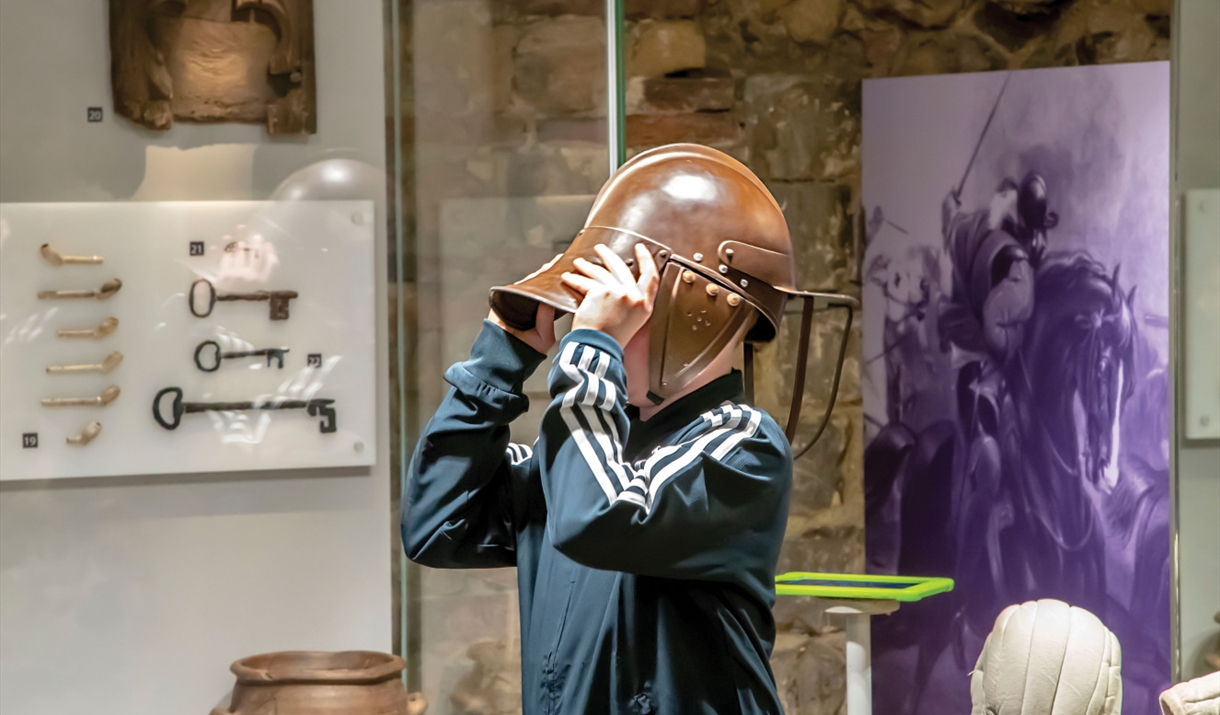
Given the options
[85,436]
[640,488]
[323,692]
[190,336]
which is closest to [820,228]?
[190,336]

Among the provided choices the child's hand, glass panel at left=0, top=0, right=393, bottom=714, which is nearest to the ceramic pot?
glass panel at left=0, top=0, right=393, bottom=714

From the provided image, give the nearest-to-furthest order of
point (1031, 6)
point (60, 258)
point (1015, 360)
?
point (60, 258)
point (1015, 360)
point (1031, 6)

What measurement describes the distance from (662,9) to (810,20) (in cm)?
42

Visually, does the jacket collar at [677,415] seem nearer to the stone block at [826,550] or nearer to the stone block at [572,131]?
the stone block at [572,131]

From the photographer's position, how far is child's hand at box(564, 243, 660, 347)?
4.41ft

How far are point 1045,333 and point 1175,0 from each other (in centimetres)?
98

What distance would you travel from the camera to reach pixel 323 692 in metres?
2.51

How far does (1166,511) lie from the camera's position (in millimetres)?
3393

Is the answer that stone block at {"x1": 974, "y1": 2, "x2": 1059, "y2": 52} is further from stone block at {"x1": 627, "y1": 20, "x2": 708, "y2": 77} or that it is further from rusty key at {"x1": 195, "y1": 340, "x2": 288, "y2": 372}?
rusty key at {"x1": 195, "y1": 340, "x2": 288, "y2": 372}

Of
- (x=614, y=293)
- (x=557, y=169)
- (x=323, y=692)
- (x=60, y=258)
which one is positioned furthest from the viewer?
(x=60, y=258)

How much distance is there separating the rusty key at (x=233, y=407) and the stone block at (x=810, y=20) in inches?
67.5

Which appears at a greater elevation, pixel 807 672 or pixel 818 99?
pixel 818 99

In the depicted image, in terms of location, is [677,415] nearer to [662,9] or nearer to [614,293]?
[614,293]

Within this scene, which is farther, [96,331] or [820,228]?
[820,228]
